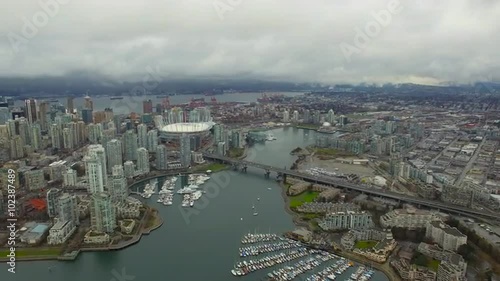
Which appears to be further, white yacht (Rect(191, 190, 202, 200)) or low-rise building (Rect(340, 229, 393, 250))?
white yacht (Rect(191, 190, 202, 200))

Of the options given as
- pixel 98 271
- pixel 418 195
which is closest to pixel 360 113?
pixel 418 195

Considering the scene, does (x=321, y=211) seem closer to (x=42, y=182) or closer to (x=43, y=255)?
(x=43, y=255)

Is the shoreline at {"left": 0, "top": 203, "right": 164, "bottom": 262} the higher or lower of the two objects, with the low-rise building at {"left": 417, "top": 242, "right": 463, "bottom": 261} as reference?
lower

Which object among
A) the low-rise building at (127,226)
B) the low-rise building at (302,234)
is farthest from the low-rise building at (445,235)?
the low-rise building at (127,226)

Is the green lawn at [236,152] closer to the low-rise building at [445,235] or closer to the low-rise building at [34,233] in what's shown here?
the low-rise building at [34,233]

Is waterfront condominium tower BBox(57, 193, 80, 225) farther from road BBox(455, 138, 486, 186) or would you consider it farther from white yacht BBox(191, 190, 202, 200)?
road BBox(455, 138, 486, 186)

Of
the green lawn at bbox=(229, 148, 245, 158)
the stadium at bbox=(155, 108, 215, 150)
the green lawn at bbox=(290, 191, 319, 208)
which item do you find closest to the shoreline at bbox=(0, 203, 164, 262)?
the green lawn at bbox=(290, 191, 319, 208)
